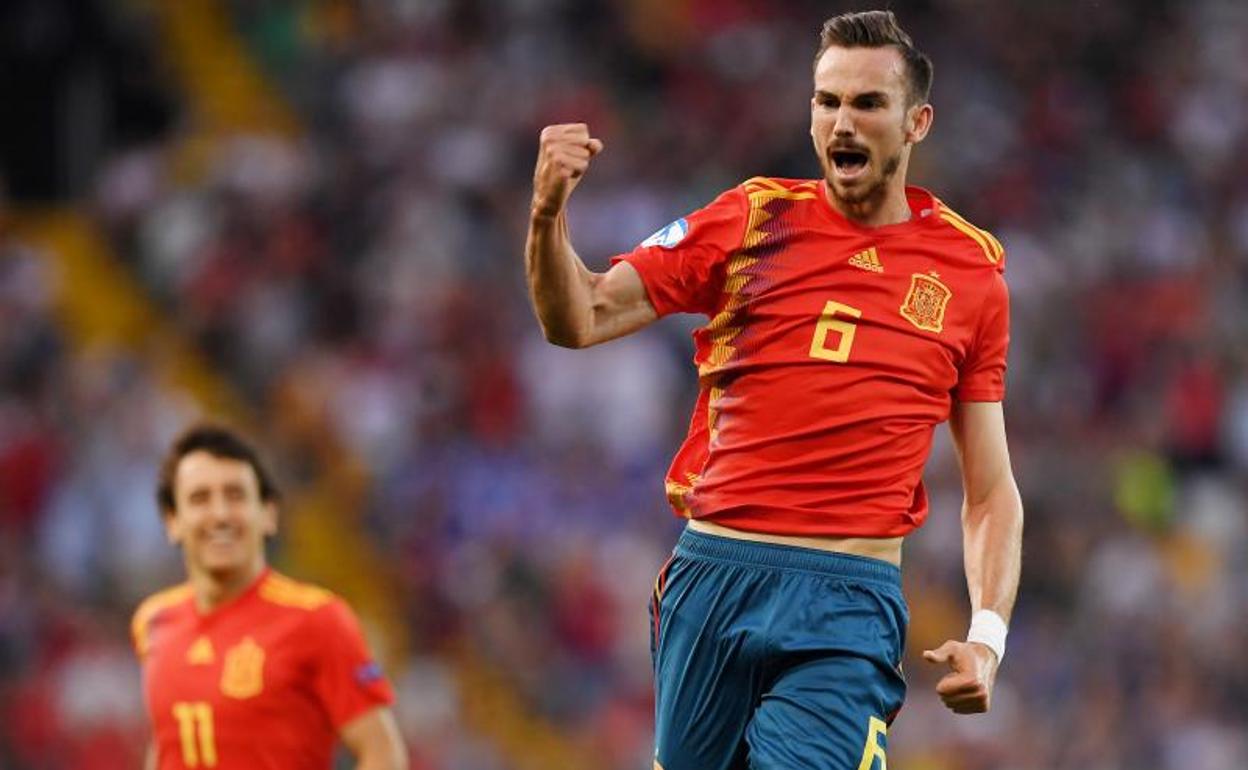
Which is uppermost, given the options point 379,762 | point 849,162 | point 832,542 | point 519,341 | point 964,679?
point 849,162

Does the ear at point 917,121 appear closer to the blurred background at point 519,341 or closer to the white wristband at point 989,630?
the white wristband at point 989,630

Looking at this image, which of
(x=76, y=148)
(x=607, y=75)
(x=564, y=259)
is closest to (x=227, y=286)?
(x=76, y=148)

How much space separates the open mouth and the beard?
2cm

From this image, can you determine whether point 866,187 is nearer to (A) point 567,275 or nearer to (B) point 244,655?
(A) point 567,275

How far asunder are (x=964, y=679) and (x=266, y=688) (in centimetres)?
250

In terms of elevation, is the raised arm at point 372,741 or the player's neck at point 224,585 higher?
the player's neck at point 224,585

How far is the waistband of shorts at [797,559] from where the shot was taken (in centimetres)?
541

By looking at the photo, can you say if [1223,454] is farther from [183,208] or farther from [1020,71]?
[183,208]

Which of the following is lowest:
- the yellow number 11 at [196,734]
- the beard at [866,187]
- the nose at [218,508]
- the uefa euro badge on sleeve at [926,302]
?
the yellow number 11 at [196,734]

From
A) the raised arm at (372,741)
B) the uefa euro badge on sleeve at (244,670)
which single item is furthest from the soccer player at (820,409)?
the uefa euro badge on sleeve at (244,670)

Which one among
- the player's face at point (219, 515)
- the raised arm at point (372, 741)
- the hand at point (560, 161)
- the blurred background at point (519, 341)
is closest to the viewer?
the hand at point (560, 161)

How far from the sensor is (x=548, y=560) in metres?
12.6

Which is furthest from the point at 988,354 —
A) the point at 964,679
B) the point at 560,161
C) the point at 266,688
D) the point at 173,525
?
the point at 173,525

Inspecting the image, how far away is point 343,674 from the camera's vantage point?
6887 mm
